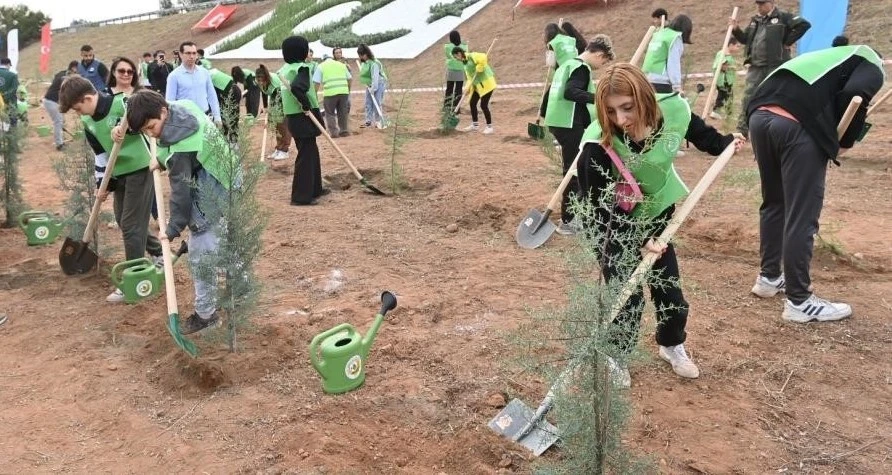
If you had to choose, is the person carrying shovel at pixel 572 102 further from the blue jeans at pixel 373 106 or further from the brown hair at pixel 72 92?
the blue jeans at pixel 373 106

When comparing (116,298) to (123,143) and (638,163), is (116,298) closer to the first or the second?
(123,143)

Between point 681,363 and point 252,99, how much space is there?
33.0 feet

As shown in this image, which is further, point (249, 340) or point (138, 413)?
point (249, 340)

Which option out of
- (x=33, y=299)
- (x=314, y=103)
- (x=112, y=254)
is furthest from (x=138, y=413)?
(x=314, y=103)

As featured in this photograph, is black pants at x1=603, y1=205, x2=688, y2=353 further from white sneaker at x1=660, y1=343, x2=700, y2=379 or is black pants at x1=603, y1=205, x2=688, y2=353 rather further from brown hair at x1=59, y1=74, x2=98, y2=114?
brown hair at x1=59, y1=74, x2=98, y2=114

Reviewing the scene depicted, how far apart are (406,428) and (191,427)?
985 millimetres

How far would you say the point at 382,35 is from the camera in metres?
24.8

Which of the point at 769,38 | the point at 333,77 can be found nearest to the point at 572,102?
the point at 769,38

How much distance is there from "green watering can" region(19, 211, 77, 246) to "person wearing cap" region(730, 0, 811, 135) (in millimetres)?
7016

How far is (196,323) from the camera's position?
392 cm

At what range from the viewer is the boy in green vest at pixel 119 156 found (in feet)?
13.7

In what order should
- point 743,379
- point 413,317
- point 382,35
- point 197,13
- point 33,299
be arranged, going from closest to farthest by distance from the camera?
point 743,379, point 413,317, point 33,299, point 382,35, point 197,13

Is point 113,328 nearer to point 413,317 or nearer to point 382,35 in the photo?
point 413,317

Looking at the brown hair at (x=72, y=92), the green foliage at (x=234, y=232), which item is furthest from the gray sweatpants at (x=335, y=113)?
the green foliage at (x=234, y=232)
